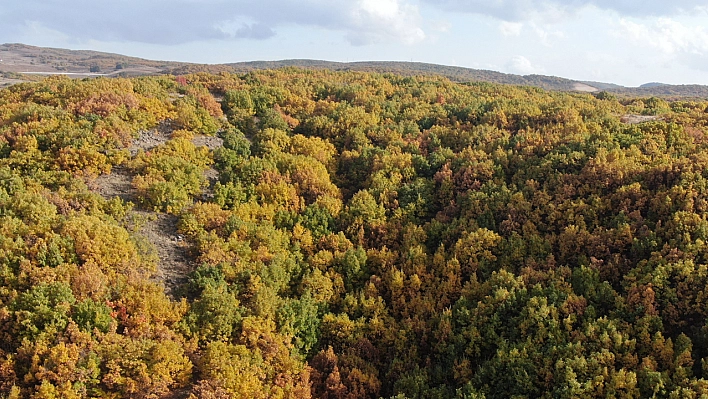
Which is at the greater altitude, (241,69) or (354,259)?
(241,69)

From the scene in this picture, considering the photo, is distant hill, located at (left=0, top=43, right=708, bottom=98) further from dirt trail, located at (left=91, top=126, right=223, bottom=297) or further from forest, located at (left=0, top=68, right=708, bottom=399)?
dirt trail, located at (left=91, top=126, right=223, bottom=297)

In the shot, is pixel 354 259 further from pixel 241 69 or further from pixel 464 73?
pixel 464 73

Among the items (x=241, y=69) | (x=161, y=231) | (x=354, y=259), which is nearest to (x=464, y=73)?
(x=241, y=69)

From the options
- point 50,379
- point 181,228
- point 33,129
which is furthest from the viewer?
point 33,129

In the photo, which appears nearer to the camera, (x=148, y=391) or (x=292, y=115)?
→ (x=148, y=391)

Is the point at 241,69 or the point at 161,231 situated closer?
the point at 161,231

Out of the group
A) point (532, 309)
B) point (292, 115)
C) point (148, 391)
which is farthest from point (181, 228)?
point (292, 115)

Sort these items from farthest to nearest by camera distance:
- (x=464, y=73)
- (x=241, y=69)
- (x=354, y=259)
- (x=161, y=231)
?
(x=464, y=73), (x=241, y=69), (x=354, y=259), (x=161, y=231)

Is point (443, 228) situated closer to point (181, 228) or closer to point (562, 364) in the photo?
point (562, 364)
